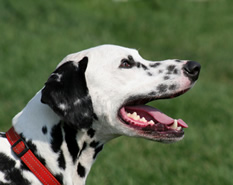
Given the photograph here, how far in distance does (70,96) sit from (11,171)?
27.7 inches

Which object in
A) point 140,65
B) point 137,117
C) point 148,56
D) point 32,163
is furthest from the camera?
point 148,56

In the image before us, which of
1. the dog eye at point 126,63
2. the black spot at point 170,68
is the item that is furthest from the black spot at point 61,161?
the black spot at point 170,68

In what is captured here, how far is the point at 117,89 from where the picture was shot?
368 cm

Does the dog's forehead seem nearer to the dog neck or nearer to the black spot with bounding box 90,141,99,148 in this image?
the dog neck

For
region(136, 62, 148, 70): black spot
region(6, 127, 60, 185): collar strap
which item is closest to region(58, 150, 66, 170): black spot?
region(6, 127, 60, 185): collar strap

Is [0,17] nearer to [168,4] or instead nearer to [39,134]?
[168,4]

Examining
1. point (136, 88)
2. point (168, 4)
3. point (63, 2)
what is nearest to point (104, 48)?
point (136, 88)

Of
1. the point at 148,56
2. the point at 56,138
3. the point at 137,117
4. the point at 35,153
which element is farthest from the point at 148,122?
the point at 148,56

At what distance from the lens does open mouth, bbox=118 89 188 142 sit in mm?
3740

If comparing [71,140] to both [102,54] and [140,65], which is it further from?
[140,65]

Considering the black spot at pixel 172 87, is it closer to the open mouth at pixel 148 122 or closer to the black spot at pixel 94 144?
the open mouth at pixel 148 122

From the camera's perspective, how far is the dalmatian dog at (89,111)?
136 inches

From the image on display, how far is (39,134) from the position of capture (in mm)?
3504

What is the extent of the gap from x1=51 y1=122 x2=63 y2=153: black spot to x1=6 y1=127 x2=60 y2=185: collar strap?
168mm
